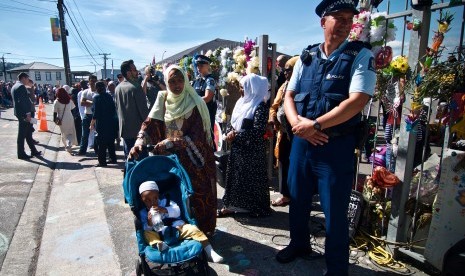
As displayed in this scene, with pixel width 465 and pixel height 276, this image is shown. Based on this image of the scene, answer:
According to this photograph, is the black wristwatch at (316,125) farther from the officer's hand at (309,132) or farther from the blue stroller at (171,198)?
the blue stroller at (171,198)

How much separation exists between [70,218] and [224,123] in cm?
336

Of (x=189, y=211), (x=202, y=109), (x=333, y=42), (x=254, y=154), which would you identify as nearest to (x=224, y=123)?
(x=254, y=154)

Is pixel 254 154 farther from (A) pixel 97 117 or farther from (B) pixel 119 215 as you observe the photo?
(A) pixel 97 117

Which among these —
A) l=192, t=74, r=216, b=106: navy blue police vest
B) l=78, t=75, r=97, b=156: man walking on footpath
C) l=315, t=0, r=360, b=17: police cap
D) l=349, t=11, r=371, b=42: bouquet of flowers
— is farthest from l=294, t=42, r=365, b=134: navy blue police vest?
l=78, t=75, r=97, b=156: man walking on footpath

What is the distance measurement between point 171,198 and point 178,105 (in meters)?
0.98

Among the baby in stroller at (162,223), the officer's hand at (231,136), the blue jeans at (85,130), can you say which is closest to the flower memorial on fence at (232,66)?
the officer's hand at (231,136)

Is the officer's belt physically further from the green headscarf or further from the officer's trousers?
the green headscarf

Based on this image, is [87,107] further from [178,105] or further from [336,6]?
[336,6]

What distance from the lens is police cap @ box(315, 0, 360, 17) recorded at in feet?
7.43

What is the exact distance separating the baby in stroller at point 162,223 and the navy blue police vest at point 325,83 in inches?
54.4

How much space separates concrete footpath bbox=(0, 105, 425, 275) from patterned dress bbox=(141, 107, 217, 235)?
0.40 meters

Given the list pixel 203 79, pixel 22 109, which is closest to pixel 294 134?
pixel 203 79

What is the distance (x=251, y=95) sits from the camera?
3.80 meters

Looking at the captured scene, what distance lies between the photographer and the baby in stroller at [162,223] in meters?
2.53
